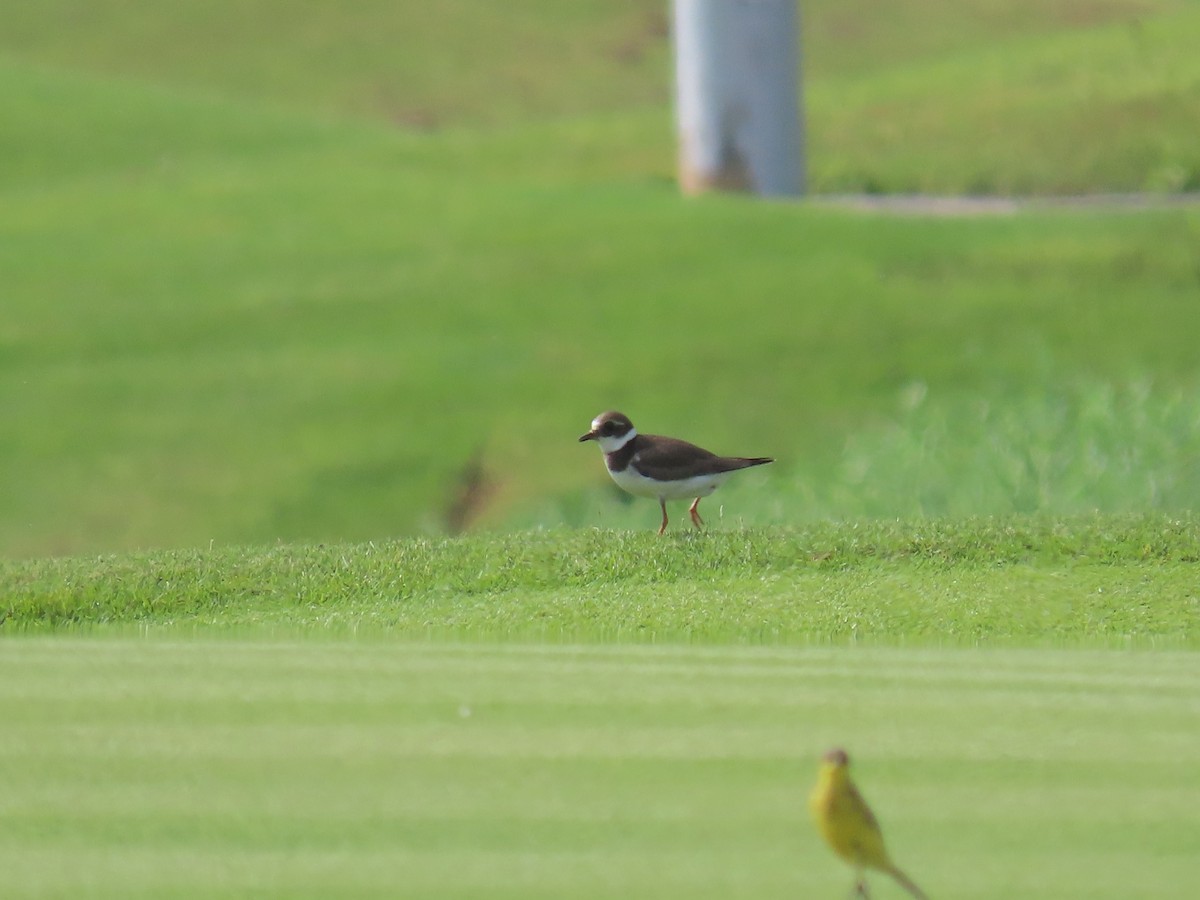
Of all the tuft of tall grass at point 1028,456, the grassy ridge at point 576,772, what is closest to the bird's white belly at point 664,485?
the grassy ridge at point 576,772

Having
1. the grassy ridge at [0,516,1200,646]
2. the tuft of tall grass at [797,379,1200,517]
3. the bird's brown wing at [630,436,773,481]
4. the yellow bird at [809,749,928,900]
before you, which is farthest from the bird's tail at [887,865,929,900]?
the tuft of tall grass at [797,379,1200,517]

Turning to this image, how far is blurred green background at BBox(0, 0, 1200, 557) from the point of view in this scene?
11.3 m

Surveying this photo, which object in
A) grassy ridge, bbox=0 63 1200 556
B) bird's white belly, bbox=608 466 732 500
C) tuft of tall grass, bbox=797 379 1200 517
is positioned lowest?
tuft of tall grass, bbox=797 379 1200 517

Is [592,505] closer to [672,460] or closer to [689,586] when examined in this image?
[672,460]

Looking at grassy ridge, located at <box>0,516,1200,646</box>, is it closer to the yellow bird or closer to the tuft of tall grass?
the tuft of tall grass

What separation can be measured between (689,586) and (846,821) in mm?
3711

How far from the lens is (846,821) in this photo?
3395 millimetres

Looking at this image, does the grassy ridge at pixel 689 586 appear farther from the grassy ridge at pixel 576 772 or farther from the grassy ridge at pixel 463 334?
the grassy ridge at pixel 463 334

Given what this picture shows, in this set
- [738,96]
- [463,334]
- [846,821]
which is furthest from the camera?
[738,96]

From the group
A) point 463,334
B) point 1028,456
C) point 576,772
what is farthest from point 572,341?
point 576,772

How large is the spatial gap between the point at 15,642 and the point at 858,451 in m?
6.45

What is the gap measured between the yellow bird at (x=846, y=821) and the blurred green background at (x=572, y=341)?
7.08 m

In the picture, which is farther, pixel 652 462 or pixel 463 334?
pixel 463 334

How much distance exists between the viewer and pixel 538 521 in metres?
11.1
